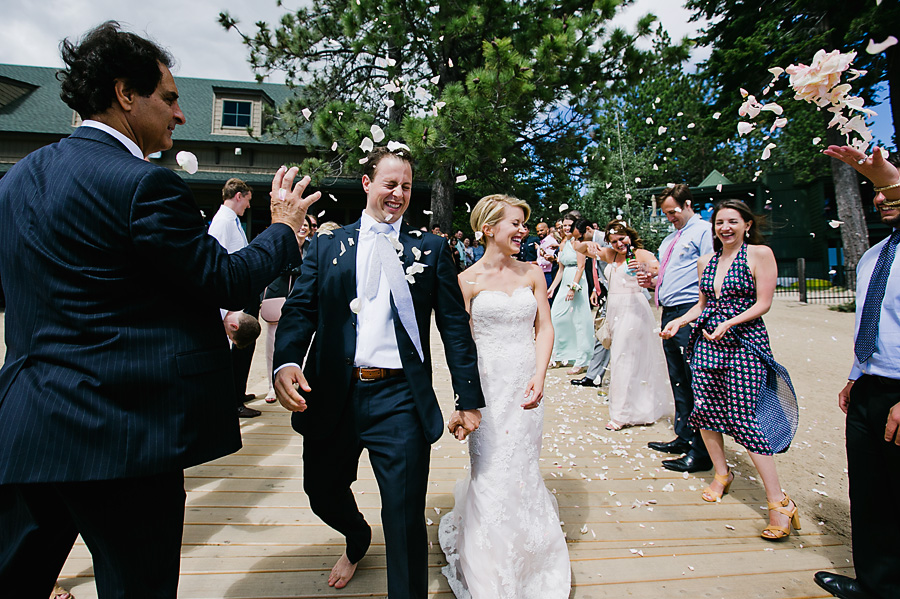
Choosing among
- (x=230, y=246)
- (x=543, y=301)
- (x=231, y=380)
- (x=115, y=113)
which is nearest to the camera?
(x=115, y=113)

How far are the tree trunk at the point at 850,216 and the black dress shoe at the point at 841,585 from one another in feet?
54.4

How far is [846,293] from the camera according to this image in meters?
16.5

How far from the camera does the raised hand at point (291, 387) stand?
2076mm

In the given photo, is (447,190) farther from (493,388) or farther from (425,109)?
(493,388)

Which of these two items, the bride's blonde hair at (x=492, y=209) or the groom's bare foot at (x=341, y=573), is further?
the bride's blonde hair at (x=492, y=209)

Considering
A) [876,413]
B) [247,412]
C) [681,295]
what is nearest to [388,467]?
[876,413]

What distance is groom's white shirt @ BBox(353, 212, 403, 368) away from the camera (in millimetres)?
2260

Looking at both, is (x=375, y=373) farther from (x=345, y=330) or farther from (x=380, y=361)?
(x=345, y=330)

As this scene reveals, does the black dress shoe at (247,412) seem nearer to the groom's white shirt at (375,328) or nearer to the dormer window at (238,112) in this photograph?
the groom's white shirt at (375,328)

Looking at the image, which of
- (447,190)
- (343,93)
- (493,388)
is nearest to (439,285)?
(493,388)

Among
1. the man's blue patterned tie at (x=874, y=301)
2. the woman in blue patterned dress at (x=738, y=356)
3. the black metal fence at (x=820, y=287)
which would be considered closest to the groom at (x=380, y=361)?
the man's blue patterned tie at (x=874, y=301)

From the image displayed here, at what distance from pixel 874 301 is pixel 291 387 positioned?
278 centimetres

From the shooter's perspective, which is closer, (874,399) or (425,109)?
(874,399)

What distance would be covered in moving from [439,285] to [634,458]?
306cm
